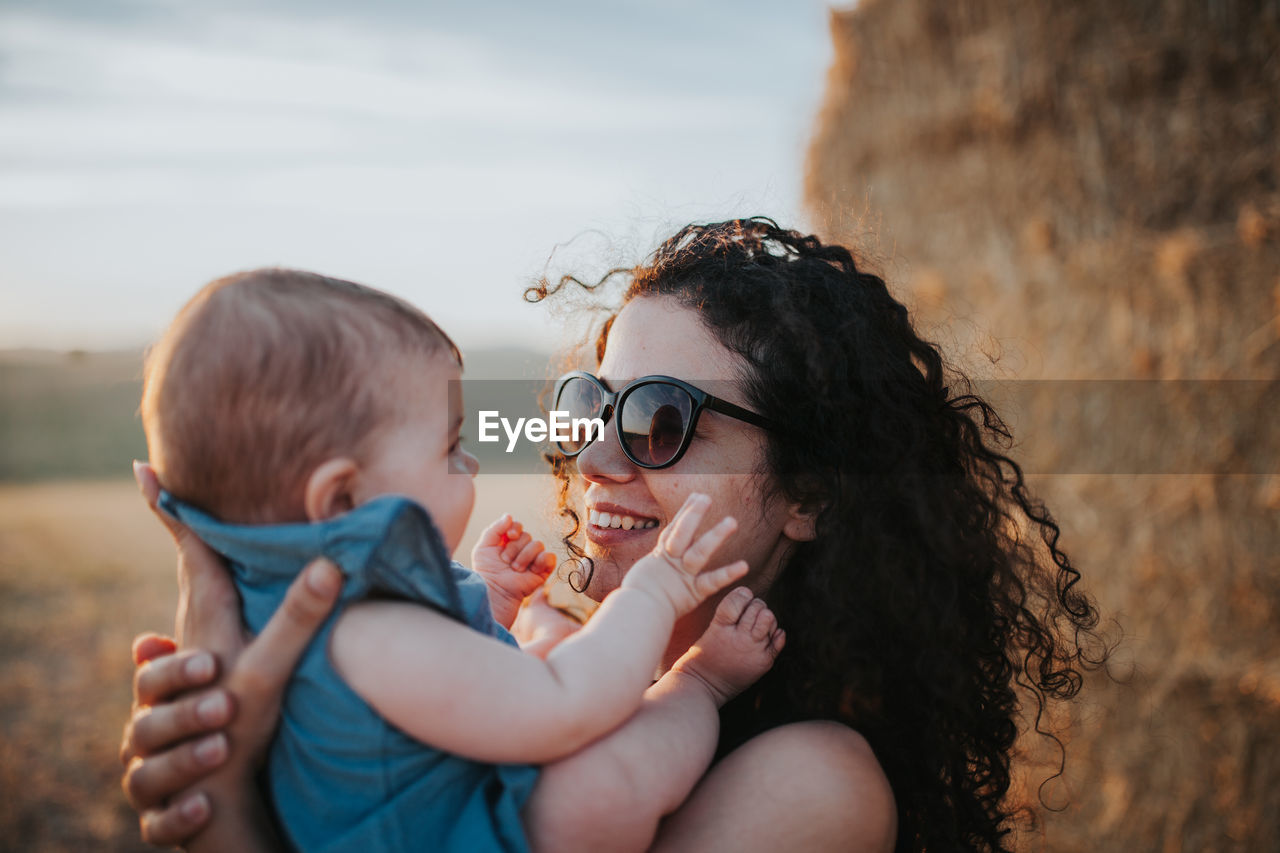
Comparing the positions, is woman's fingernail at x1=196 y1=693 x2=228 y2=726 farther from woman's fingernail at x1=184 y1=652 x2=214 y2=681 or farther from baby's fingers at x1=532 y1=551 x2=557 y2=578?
baby's fingers at x1=532 y1=551 x2=557 y2=578

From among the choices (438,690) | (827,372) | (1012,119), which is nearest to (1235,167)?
(1012,119)

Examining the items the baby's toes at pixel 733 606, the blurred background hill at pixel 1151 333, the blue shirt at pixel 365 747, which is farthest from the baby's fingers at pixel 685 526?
the blurred background hill at pixel 1151 333

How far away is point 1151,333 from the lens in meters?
3.43

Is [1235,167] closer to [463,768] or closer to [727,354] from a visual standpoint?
[727,354]

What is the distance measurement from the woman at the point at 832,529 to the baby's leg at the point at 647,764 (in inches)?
5.3

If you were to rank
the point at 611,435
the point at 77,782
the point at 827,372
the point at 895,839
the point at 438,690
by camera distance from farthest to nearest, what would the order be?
the point at 77,782
the point at 611,435
the point at 827,372
the point at 895,839
the point at 438,690

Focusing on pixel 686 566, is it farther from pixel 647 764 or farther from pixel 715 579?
pixel 647 764

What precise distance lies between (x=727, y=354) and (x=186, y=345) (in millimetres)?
1224

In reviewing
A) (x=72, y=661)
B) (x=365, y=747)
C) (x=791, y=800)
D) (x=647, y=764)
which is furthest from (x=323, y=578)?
(x=72, y=661)

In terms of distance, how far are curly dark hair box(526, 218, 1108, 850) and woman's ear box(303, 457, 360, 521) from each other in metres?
1.00

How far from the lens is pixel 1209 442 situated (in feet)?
10.8

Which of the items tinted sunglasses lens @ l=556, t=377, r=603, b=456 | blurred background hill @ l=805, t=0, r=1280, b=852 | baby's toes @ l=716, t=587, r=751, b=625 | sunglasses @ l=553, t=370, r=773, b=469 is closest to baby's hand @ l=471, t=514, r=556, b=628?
tinted sunglasses lens @ l=556, t=377, r=603, b=456

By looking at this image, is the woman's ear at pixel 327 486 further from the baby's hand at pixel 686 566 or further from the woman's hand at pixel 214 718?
the baby's hand at pixel 686 566

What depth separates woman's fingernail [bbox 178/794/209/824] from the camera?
127 centimetres
